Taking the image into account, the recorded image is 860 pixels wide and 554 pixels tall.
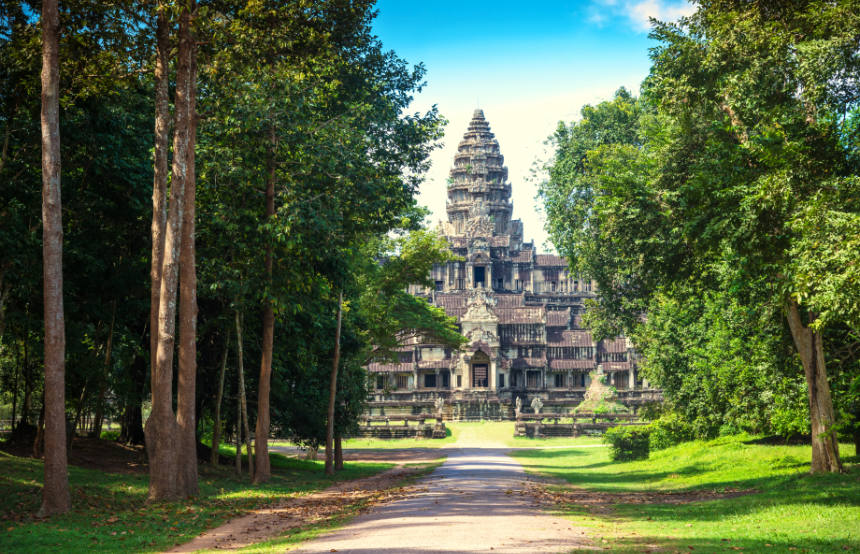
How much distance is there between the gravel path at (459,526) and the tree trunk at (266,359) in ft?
17.1

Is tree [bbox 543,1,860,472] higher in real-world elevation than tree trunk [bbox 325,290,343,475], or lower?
higher

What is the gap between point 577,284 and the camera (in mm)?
95062

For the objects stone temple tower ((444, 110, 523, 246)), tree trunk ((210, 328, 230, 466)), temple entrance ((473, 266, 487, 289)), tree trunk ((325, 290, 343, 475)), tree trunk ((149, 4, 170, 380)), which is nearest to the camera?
tree trunk ((149, 4, 170, 380))

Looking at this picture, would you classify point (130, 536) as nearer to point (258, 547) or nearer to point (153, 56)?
point (258, 547)

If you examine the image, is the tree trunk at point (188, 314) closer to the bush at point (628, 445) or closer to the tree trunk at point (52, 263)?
the tree trunk at point (52, 263)

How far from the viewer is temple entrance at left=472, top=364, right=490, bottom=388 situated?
76.4 meters

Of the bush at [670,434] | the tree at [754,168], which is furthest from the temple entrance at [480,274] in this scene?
the tree at [754,168]

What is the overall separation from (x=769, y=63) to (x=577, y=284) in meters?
76.1

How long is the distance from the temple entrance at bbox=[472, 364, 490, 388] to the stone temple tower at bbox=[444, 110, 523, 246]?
24.1m

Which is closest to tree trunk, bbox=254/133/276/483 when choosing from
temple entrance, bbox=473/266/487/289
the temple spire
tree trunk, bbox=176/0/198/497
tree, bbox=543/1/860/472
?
tree trunk, bbox=176/0/198/497

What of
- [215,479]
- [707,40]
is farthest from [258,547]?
[707,40]

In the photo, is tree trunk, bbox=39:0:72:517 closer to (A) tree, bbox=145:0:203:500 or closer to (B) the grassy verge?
(B) the grassy verge

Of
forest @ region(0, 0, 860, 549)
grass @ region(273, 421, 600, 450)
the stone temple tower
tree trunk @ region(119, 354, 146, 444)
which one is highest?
the stone temple tower

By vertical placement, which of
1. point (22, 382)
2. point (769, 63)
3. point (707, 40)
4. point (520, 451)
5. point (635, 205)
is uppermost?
point (707, 40)
